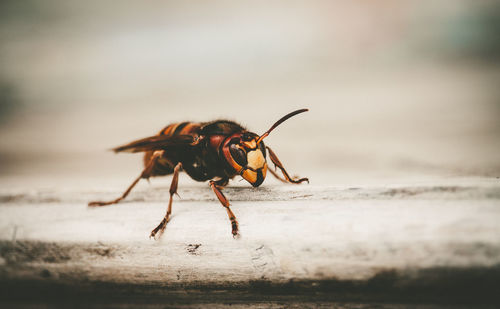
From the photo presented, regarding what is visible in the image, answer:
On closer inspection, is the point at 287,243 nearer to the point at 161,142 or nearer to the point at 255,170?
the point at 255,170

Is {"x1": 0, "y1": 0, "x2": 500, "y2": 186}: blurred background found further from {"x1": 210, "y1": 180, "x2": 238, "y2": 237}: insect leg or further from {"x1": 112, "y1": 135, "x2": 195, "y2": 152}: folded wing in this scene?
{"x1": 210, "y1": 180, "x2": 238, "y2": 237}: insect leg

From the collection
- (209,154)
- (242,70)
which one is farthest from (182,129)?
(242,70)

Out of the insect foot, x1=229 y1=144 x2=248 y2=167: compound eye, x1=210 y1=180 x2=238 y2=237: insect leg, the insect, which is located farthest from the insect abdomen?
the insect foot

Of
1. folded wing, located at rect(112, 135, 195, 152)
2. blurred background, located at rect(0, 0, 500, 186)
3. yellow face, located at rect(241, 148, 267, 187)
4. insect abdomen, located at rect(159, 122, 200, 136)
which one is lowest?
yellow face, located at rect(241, 148, 267, 187)

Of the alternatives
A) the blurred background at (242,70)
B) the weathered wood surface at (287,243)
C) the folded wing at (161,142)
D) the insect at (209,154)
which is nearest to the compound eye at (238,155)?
the insect at (209,154)

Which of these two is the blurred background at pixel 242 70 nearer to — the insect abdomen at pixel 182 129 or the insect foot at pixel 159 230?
the insect abdomen at pixel 182 129
